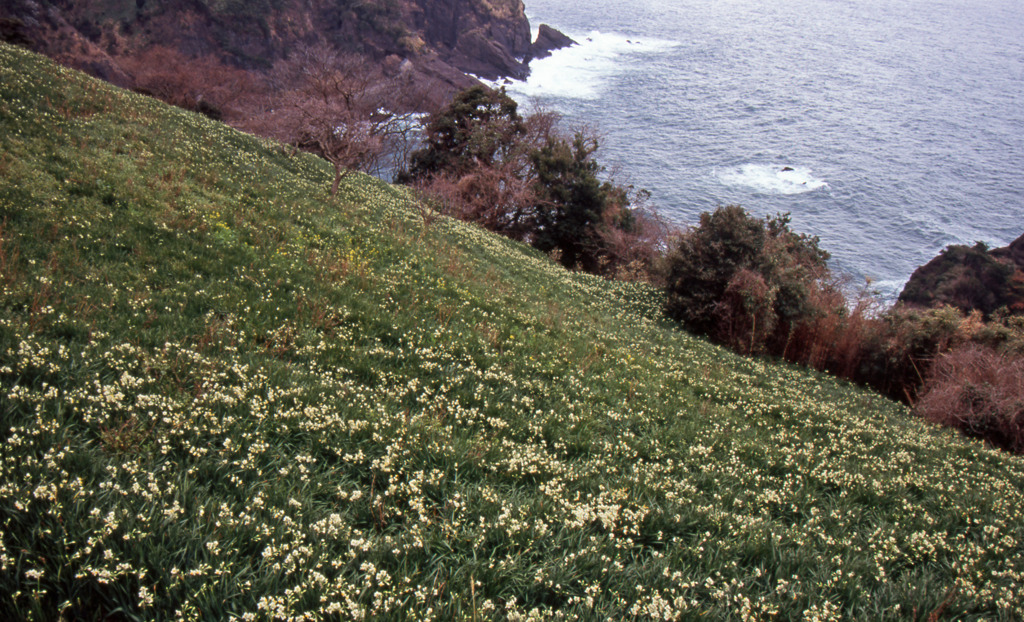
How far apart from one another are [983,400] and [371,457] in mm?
18095

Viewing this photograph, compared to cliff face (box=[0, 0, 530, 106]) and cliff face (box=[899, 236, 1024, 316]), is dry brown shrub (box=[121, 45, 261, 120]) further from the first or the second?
cliff face (box=[899, 236, 1024, 316])

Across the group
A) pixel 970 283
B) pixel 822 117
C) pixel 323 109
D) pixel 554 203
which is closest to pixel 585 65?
pixel 822 117

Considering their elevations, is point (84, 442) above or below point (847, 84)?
below

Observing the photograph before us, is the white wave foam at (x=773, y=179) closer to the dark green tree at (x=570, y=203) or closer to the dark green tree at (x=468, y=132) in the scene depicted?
the dark green tree at (x=468, y=132)

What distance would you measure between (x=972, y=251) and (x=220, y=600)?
54.5 meters

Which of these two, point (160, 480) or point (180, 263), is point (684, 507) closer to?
point (160, 480)

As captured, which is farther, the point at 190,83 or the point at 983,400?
the point at 190,83

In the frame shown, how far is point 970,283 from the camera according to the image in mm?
39438

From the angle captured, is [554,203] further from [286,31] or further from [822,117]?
[822,117]

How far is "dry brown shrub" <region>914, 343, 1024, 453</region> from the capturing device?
14164 mm

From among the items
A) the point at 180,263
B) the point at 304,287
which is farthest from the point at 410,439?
the point at 180,263

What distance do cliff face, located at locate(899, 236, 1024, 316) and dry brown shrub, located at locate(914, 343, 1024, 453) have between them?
2709 centimetres

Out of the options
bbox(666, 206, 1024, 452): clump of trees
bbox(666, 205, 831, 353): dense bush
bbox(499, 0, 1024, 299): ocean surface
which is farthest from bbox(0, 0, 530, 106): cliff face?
bbox(666, 206, 1024, 452): clump of trees

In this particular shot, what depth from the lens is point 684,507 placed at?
17.4 ft
